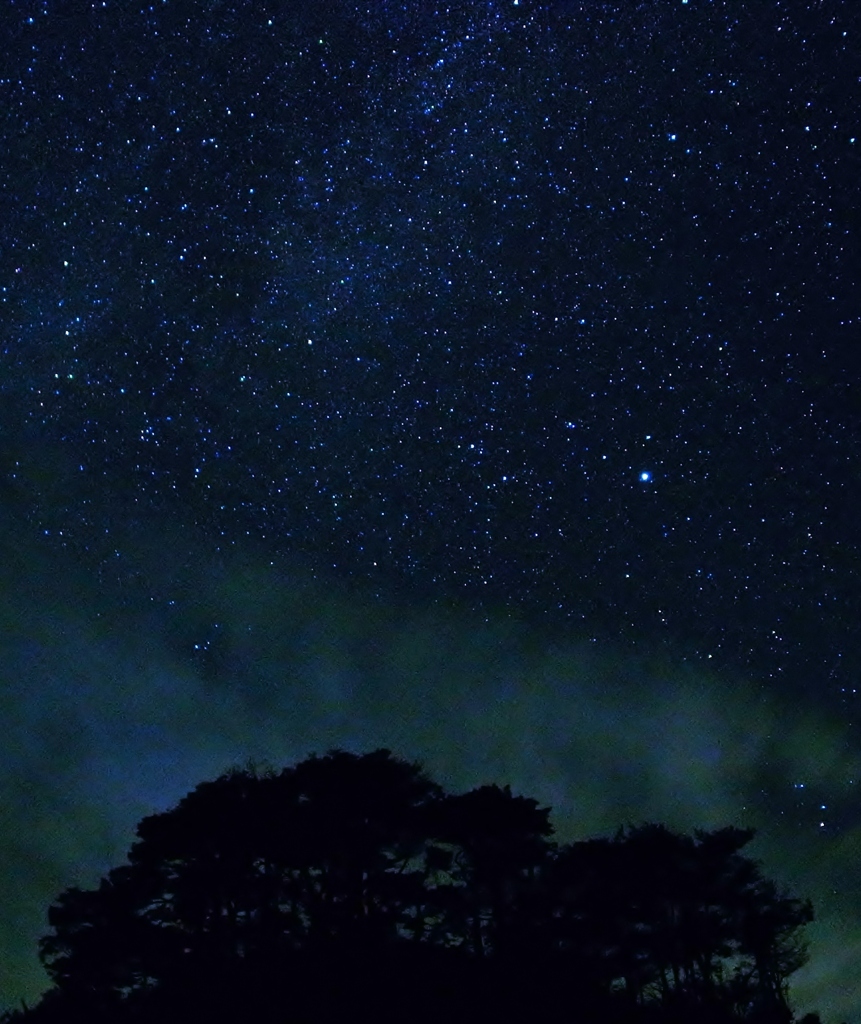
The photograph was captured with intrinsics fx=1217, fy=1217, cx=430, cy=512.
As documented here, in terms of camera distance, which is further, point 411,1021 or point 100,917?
point 100,917

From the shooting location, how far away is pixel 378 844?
41.5 meters

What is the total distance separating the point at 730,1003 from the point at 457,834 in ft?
38.4

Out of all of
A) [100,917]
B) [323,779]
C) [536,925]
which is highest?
[323,779]

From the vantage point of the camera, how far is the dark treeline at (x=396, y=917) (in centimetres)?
3597

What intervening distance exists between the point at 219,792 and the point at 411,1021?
10673mm

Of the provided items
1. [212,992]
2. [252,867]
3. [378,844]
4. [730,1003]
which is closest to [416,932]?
[378,844]

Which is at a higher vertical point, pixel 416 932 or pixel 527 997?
pixel 416 932

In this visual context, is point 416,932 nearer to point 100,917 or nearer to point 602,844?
point 602,844

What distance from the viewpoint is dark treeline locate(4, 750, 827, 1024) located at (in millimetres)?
35969

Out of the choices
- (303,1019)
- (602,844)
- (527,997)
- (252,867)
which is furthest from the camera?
(602,844)

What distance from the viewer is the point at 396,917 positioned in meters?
41.1

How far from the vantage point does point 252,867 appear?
40.6m

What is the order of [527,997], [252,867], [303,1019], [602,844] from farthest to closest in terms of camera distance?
[602,844] → [252,867] → [527,997] → [303,1019]

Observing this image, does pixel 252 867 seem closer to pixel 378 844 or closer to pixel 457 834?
pixel 378 844
